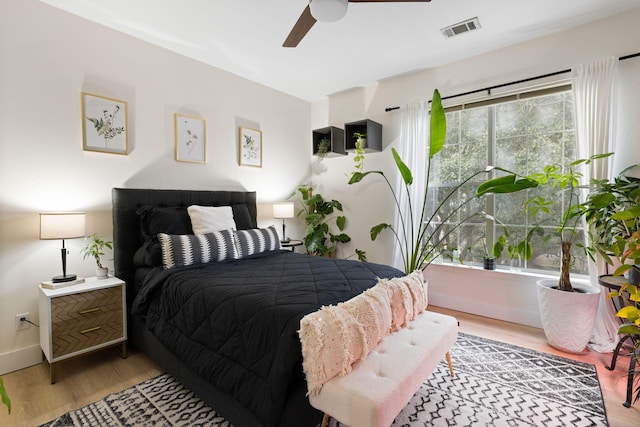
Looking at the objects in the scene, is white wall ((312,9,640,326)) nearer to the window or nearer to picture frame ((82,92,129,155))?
the window

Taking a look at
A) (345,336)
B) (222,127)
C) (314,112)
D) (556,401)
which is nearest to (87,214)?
(222,127)

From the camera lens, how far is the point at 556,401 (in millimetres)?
1907

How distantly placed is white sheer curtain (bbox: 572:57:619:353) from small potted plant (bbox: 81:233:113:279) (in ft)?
13.1

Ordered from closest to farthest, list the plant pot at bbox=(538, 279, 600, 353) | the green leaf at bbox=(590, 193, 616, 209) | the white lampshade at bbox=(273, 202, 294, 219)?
the green leaf at bbox=(590, 193, 616, 209)
the plant pot at bbox=(538, 279, 600, 353)
the white lampshade at bbox=(273, 202, 294, 219)

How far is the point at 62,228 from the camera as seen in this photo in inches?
87.4

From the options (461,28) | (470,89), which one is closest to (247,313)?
(461,28)

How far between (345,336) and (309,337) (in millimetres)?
173

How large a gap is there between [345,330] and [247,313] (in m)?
0.53

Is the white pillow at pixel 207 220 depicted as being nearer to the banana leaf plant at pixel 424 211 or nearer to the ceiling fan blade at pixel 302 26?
the banana leaf plant at pixel 424 211

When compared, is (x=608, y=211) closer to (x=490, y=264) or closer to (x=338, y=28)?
(x=490, y=264)

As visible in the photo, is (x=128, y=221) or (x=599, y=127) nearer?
(x=599, y=127)

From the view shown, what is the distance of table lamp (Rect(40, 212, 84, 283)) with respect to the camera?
2180 millimetres

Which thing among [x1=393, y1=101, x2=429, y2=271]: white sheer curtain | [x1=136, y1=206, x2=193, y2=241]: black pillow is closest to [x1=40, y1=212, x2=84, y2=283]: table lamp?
[x1=136, y1=206, x2=193, y2=241]: black pillow

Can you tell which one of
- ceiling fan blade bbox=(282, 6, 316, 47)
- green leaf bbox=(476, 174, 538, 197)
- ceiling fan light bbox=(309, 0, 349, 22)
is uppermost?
ceiling fan blade bbox=(282, 6, 316, 47)
